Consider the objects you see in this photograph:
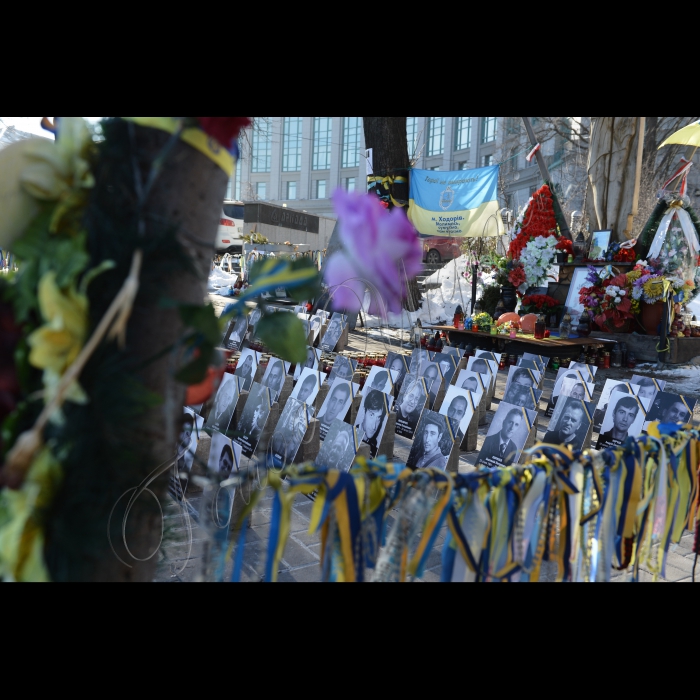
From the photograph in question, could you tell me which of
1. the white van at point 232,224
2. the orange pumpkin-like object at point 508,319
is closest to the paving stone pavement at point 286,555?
the orange pumpkin-like object at point 508,319

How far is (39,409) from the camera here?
1.31 meters

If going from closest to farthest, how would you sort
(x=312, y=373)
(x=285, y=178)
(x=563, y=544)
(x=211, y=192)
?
(x=211, y=192) < (x=563, y=544) < (x=312, y=373) < (x=285, y=178)

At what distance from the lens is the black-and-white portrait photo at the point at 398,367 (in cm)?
607

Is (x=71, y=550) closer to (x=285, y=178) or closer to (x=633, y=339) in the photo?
(x=633, y=339)

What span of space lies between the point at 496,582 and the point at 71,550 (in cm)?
122

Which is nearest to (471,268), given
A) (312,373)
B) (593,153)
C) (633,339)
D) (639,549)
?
(593,153)

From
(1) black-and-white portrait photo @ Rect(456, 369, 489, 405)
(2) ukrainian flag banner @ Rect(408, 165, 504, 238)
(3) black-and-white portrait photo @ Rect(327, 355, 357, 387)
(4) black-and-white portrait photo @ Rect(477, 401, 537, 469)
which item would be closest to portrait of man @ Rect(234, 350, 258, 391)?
(3) black-and-white portrait photo @ Rect(327, 355, 357, 387)

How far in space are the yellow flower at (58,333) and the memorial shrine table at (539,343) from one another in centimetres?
815

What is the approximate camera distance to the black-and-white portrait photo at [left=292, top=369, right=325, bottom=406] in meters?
5.07

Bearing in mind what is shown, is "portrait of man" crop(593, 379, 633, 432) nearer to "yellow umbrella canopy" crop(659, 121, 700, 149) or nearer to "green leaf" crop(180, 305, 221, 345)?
"green leaf" crop(180, 305, 221, 345)

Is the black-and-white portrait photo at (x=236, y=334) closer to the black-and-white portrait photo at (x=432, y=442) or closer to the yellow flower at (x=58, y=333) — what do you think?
the black-and-white portrait photo at (x=432, y=442)

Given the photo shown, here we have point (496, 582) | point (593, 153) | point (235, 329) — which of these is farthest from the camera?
point (593, 153)

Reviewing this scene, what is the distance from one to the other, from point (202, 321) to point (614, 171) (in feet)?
39.2

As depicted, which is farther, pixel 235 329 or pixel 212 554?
pixel 235 329
